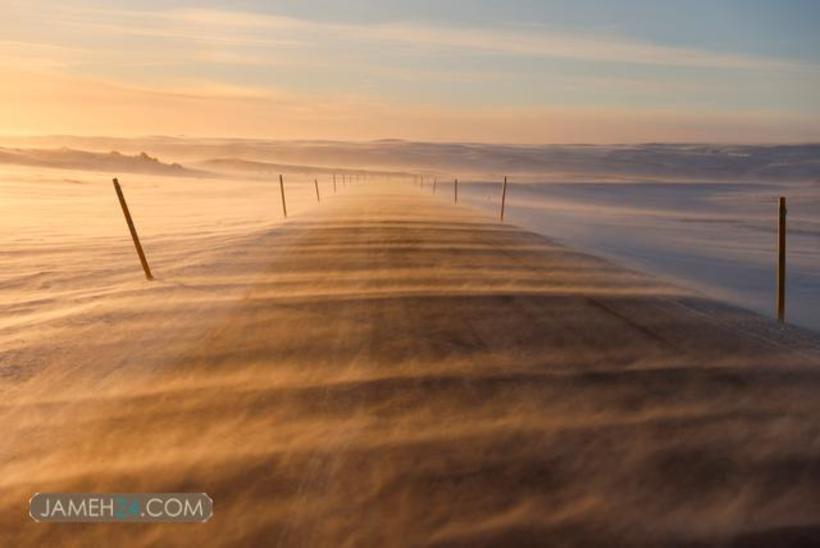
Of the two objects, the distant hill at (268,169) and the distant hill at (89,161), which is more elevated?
the distant hill at (89,161)

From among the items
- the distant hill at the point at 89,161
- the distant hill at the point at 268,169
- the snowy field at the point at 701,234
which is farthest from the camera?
the distant hill at the point at 268,169

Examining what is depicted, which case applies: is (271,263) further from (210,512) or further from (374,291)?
(210,512)

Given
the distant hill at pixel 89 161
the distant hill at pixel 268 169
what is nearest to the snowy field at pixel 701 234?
the distant hill at pixel 89 161

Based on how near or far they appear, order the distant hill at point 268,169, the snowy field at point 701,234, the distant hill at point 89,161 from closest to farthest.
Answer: the snowy field at point 701,234 < the distant hill at point 89,161 < the distant hill at point 268,169

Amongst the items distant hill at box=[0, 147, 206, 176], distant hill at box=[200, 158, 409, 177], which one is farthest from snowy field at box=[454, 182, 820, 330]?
distant hill at box=[200, 158, 409, 177]

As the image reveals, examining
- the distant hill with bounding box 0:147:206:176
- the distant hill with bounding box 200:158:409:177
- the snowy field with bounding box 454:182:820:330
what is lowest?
the snowy field with bounding box 454:182:820:330

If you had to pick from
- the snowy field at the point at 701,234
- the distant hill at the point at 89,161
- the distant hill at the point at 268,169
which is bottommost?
the snowy field at the point at 701,234

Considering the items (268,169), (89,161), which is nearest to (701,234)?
(89,161)

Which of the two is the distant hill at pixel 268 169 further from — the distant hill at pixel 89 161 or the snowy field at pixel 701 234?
the snowy field at pixel 701 234

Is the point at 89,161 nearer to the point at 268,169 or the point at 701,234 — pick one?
the point at 268,169

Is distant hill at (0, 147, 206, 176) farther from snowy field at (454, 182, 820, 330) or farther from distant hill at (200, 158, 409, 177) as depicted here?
snowy field at (454, 182, 820, 330)

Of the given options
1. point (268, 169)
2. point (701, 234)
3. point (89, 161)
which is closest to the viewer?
point (701, 234)

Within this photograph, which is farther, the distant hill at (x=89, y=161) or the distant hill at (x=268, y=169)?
the distant hill at (x=268, y=169)

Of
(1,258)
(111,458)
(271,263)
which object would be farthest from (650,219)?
(111,458)
